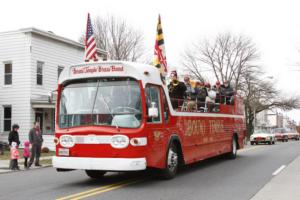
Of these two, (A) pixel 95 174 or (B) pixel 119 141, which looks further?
(A) pixel 95 174

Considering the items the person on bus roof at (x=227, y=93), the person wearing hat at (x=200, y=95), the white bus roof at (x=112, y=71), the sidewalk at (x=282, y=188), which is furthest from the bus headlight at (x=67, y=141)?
the person on bus roof at (x=227, y=93)

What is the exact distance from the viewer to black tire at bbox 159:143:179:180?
11.3 m

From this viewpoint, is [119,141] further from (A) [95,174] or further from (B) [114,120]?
(A) [95,174]

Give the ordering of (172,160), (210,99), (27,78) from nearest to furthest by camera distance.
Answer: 1. (172,160)
2. (210,99)
3. (27,78)

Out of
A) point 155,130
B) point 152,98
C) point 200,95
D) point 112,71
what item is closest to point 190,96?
point 200,95

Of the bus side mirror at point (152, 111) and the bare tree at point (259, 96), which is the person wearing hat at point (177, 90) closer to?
the bus side mirror at point (152, 111)

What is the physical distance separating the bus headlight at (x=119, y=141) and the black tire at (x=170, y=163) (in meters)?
1.67

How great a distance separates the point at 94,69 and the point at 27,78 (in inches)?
707

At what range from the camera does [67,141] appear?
34.6 feet

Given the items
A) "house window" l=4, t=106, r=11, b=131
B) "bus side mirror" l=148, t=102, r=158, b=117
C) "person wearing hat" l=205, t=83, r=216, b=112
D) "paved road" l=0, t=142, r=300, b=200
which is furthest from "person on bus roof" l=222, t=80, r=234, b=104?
"house window" l=4, t=106, r=11, b=131

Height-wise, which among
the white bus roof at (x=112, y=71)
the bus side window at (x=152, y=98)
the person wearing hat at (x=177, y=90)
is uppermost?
the white bus roof at (x=112, y=71)

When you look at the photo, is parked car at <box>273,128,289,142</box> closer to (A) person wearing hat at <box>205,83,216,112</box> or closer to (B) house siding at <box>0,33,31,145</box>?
(B) house siding at <box>0,33,31,145</box>

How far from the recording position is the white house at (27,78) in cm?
2772

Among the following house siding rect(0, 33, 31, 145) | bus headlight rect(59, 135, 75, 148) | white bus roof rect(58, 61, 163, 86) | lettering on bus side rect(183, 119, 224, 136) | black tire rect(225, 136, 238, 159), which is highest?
house siding rect(0, 33, 31, 145)
